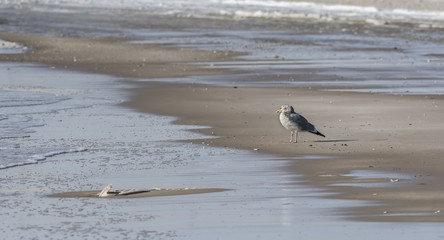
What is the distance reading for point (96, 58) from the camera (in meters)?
28.2

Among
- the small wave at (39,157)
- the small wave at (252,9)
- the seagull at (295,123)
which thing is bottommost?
the small wave at (252,9)

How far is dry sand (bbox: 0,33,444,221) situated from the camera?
391 inches

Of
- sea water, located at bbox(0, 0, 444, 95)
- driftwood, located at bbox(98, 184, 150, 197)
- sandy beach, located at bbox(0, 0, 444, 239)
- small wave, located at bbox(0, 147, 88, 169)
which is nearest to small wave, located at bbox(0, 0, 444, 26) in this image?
sea water, located at bbox(0, 0, 444, 95)

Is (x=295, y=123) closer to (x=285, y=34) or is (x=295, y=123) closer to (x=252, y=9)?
(x=285, y=34)

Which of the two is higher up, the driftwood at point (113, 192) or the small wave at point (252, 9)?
the driftwood at point (113, 192)

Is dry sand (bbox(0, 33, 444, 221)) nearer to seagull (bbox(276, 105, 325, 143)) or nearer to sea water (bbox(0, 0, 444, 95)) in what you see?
seagull (bbox(276, 105, 325, 143))

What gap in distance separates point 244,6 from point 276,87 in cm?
4217

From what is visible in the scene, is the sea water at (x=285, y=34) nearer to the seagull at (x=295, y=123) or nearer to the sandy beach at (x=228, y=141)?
the sandy beach at (x=228, y=141)

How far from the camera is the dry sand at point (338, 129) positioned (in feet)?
32.6

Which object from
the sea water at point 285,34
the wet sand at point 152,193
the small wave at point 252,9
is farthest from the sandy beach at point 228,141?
the small wave at point 252,9

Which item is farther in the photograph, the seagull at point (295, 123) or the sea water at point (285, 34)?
the sea water at point (285, 34)

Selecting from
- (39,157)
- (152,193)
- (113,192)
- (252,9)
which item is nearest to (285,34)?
(252,9)

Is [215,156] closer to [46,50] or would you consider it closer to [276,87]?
[276,87]

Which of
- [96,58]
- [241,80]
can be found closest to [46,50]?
[96,58]
